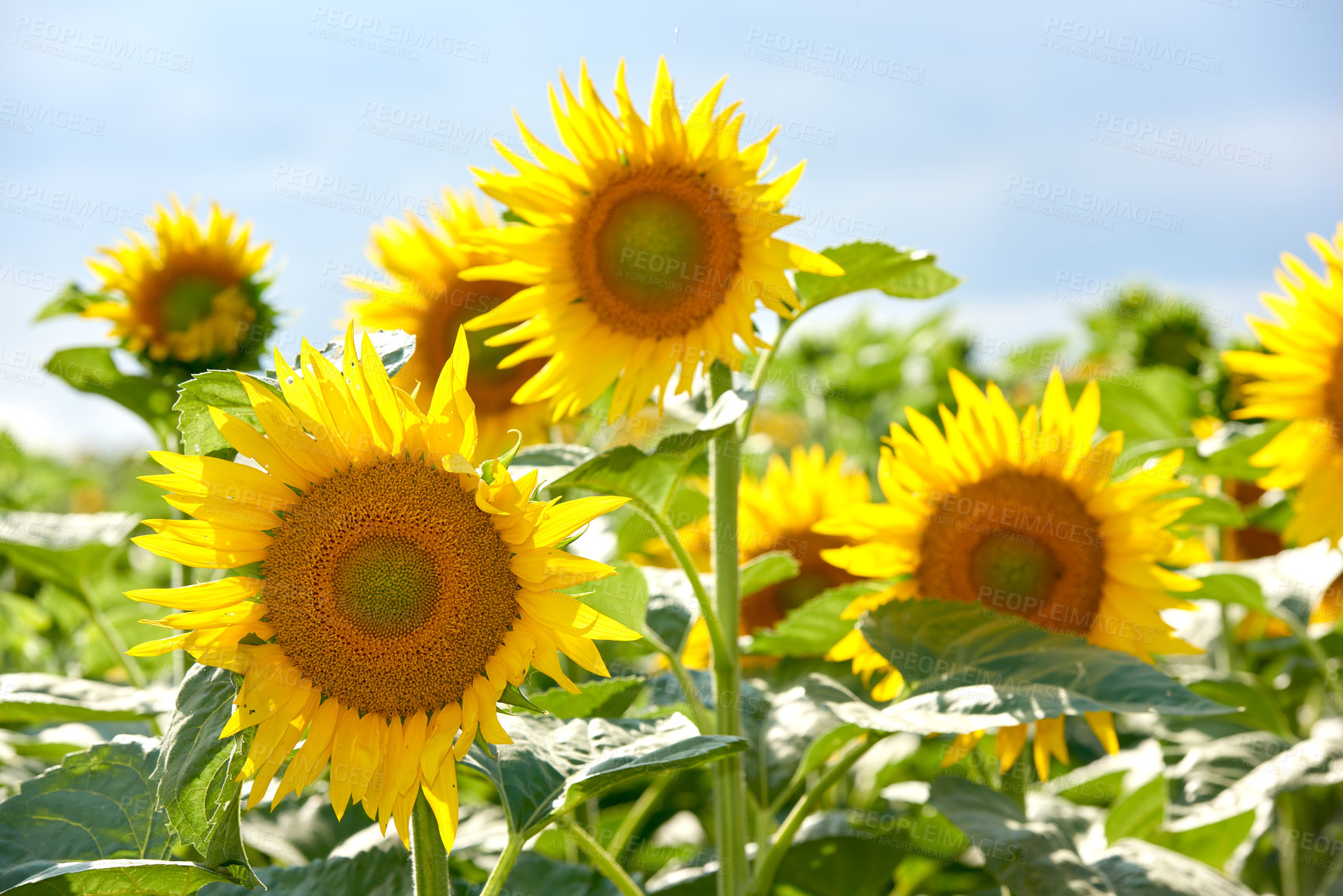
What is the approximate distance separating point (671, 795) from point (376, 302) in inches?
48.9

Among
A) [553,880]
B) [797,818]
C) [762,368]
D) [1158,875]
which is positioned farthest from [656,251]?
[1158,875]

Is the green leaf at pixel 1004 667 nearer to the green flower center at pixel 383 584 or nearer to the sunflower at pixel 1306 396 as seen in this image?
the green flower center at pixel 383 584

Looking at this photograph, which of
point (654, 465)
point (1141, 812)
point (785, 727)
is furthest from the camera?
point (1141, 812)

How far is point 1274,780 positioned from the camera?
71.2 inches

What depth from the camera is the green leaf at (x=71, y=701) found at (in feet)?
4.84

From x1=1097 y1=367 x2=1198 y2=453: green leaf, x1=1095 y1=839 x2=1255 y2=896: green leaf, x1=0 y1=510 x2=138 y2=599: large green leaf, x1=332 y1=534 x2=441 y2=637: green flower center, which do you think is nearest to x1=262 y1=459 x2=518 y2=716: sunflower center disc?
x1=332 y1=534 x2=441 y2=637: green flower center

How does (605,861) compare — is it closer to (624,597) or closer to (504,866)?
(504,866)

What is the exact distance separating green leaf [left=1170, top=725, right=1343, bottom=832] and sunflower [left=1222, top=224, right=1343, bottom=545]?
50 cm

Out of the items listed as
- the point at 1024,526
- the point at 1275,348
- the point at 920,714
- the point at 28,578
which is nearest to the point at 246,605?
the point at 920,714

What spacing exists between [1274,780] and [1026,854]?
64 cm

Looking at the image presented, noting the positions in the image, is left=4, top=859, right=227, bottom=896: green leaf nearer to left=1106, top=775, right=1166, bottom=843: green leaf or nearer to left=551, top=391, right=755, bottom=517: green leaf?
left=551, top=391, right=755, bottom=517: green leaf

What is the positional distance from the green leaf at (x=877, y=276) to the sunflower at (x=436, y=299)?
729mm

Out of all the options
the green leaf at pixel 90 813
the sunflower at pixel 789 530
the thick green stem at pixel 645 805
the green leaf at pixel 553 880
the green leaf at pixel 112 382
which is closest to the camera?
the green leaf at pixel 90 813

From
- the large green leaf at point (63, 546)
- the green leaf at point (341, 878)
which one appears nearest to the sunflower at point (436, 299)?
the large green leaf at point (63, 546)
